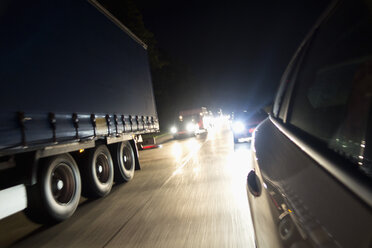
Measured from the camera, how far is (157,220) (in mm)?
5102

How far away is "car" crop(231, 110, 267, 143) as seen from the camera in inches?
583

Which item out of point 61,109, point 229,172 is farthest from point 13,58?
point 229,172

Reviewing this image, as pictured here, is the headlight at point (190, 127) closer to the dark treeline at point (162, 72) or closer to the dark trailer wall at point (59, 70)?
the dark treeline at point (162, 72)

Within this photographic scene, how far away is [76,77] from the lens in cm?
661

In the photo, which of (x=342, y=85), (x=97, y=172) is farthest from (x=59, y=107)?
(x=342, y=85)

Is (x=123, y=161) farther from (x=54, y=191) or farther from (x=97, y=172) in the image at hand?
(x=54, y=191)

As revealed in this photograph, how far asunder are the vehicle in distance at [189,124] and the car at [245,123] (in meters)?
13.7

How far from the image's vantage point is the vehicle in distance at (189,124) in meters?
29.7

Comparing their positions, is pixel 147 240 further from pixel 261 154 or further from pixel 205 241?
pixel 261 154

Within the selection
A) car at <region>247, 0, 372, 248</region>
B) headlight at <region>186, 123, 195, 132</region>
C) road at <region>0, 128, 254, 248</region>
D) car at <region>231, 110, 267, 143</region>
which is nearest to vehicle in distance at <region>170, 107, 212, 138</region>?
headlight at <region>186, 123, 195, 132</region>

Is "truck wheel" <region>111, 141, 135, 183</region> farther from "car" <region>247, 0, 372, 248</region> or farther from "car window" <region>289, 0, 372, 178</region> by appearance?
"car window" <region>289, 0, 372, 178</region>

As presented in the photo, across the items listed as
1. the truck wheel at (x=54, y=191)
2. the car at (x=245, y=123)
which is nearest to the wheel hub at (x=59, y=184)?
the truck wheel at (x=54, y=191)

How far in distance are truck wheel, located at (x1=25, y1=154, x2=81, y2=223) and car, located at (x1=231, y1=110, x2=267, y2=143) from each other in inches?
387

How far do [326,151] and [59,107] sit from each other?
522 centimetres
